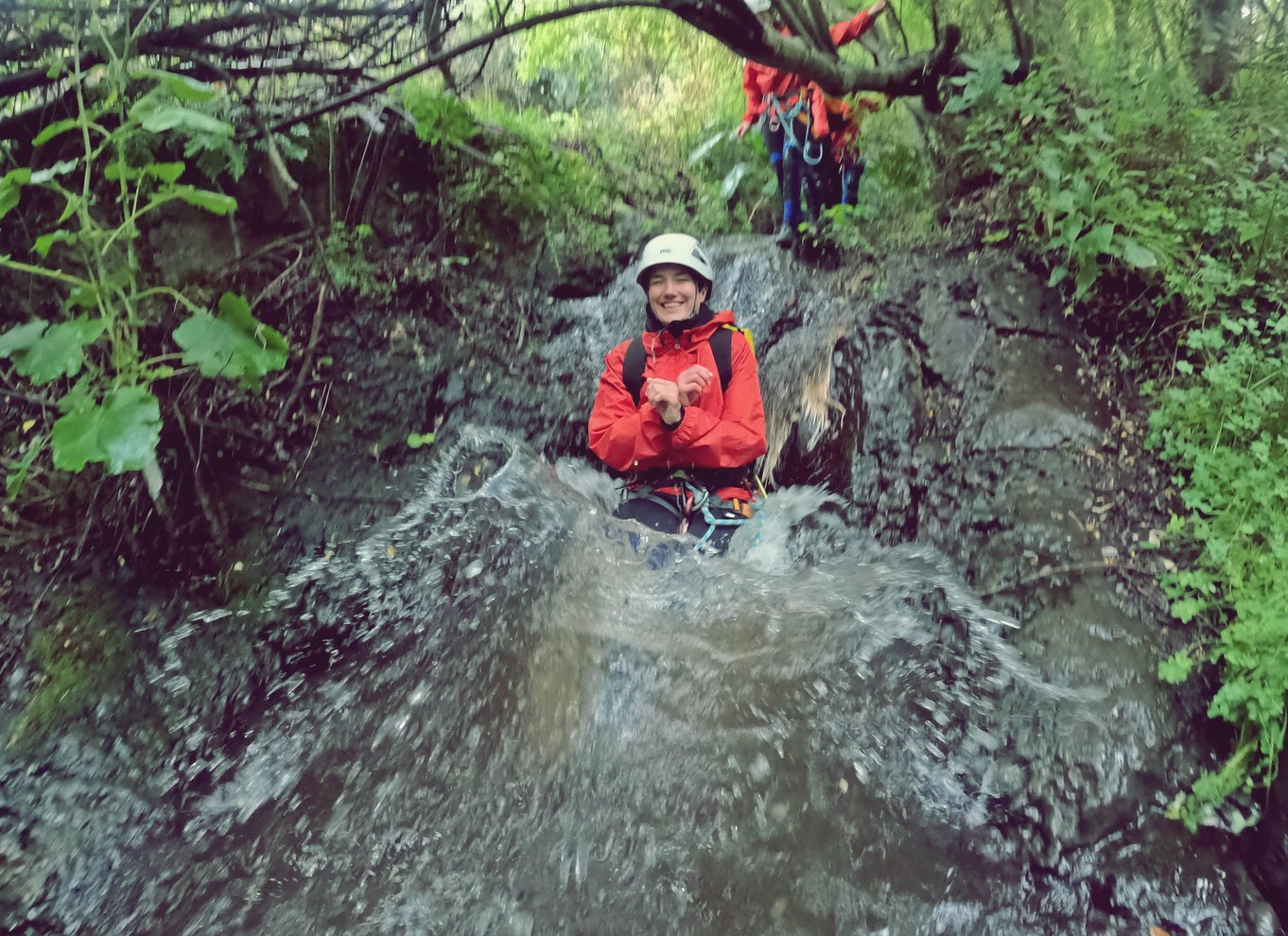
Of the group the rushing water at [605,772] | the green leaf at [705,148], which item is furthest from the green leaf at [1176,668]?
the green leaf at [705,148]

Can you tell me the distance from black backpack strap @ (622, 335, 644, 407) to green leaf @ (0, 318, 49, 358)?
2614 millimetres

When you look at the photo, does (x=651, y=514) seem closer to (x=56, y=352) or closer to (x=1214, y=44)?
(x=56, y=352)

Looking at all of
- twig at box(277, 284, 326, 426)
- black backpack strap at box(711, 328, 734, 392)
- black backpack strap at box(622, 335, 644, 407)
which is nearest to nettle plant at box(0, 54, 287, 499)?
twig at box(277, 284, 326, 426)

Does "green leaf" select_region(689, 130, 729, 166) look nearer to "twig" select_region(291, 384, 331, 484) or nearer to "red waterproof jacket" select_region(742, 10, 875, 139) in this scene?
"red waterproof jacket" select_region(742, 10, 875, 139)

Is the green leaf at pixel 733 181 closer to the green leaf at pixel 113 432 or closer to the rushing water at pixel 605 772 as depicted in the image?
the rushing water at pixel 605 772

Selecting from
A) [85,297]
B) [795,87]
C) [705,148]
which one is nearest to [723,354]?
[795,87]

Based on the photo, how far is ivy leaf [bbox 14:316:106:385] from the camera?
7.98 feet

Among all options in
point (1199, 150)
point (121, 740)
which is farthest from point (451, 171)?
point (1199, 150)

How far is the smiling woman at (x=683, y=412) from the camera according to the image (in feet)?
12.7

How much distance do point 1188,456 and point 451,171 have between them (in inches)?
183

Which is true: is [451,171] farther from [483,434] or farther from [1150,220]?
[1150,220]

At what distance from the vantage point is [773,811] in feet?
8.33

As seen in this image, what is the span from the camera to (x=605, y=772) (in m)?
2.71

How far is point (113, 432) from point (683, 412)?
8.03 feet
